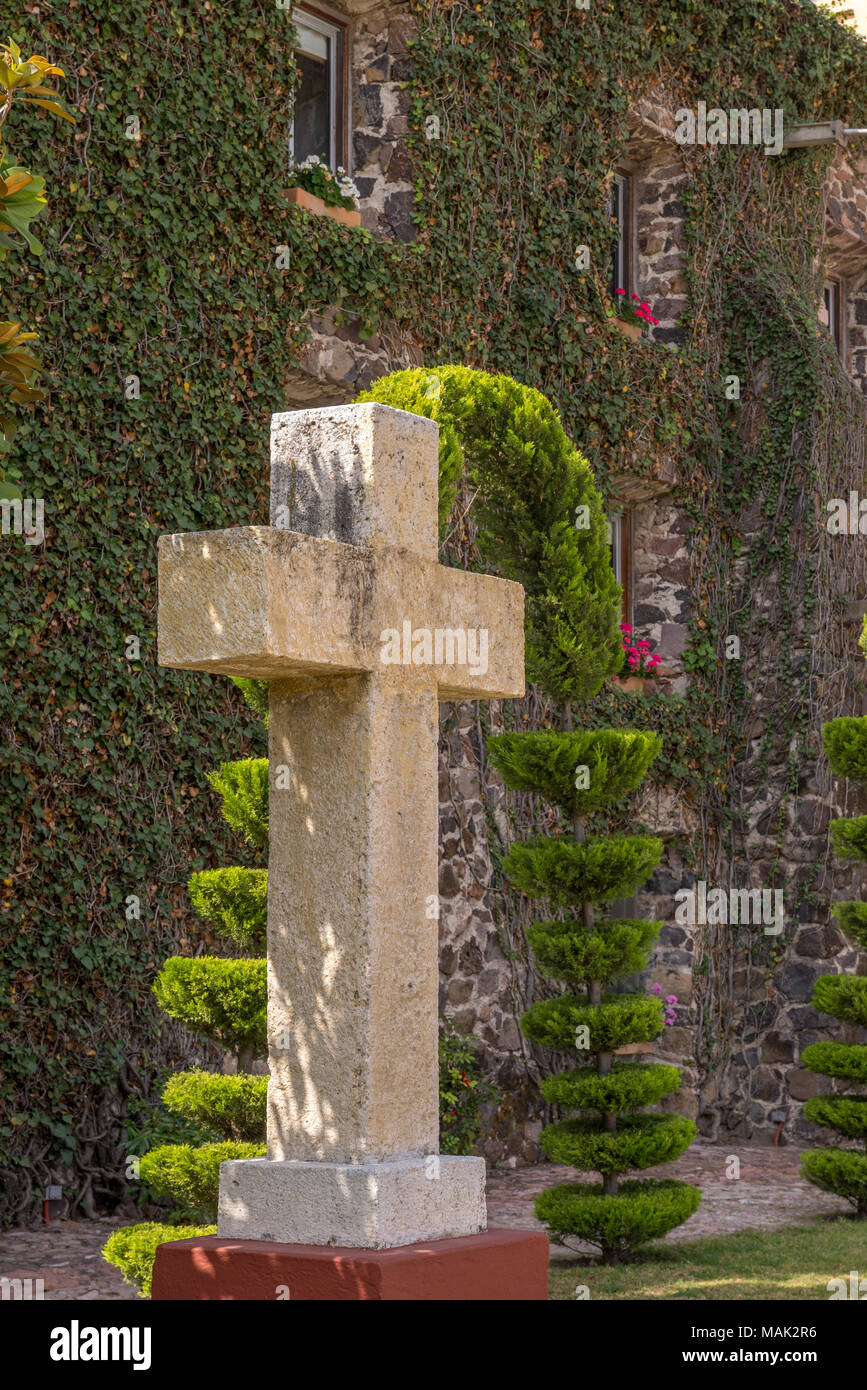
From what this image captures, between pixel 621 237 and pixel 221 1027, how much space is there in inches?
319

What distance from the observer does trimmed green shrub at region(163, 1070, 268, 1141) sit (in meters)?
5.41

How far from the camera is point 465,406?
5.77 metres

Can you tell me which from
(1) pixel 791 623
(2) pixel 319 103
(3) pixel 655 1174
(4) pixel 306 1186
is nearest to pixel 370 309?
(2) pixel 319 103

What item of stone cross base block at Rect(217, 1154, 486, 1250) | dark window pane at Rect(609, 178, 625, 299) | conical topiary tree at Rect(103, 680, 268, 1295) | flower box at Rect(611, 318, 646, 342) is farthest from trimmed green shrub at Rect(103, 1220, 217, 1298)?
dark window pane at Rect(609, 178, 625, 299)

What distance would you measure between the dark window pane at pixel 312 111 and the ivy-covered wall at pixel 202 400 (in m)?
0.48

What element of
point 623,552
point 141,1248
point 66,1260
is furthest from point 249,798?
point 623,552

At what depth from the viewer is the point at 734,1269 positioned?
22.0 feet

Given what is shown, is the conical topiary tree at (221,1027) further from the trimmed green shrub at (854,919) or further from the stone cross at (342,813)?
the trimmed green shrub at (854,919)

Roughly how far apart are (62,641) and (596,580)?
238 centimetres

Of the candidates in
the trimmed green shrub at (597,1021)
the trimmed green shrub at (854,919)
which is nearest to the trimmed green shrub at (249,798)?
the trimmed green shrub at (597,1021)

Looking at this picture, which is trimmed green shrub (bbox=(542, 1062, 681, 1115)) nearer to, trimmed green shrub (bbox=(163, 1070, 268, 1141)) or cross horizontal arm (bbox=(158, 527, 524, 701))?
trimmed green shrub (bbox=(163, 1070, 268, 1141))

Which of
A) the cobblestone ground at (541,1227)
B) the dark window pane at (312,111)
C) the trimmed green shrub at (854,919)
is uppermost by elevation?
the dark window pane at (312,111)

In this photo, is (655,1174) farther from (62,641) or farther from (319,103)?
(319,103)

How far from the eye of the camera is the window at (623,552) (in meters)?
11.7
